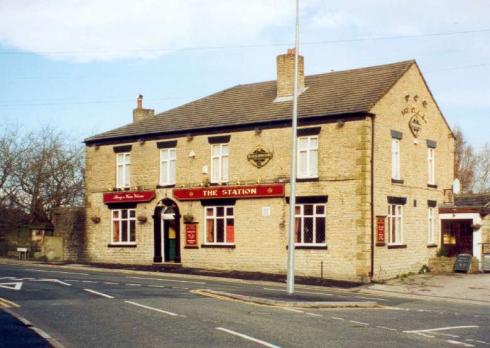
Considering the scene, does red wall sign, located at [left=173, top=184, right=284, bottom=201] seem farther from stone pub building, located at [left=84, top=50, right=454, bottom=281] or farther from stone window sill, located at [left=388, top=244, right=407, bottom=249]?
stone window sill, located at [left=388, top=244, right=407, bottom=249]

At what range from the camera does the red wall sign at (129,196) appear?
3509 cm

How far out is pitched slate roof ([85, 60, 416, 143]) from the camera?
99.1 ft

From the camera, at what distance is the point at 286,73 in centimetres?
3362

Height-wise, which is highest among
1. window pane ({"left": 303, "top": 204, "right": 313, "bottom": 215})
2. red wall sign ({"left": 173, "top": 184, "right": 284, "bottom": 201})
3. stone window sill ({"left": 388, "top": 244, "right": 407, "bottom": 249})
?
red wall sign ({"left": 173, "top": 184, "right": 284, "bottom": 201})

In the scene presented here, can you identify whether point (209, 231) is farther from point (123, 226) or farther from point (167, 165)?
point (123, 226)

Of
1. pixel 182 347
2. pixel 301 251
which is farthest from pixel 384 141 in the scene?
pixel 182 347

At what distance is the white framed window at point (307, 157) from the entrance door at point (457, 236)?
29.5ft

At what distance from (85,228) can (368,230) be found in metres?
17.5

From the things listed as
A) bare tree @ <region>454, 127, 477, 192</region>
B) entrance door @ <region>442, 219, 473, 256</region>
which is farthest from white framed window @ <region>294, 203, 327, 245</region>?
bare tree @ <region>454, 127, 477, 192</region>

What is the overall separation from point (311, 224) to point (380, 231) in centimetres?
305

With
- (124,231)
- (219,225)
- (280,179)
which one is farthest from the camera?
(124,231)

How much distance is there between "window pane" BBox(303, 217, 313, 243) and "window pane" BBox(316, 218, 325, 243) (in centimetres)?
34

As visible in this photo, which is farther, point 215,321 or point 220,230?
point 220,230

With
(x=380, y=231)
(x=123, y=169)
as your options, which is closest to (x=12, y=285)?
(x=380, y=231)
